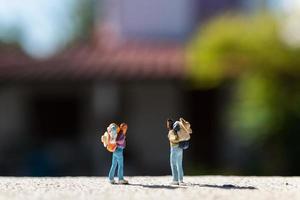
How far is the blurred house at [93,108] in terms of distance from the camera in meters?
19.6

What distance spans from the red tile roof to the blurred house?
23 mm

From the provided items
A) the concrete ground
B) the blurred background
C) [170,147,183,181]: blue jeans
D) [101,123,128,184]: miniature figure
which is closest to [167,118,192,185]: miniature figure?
[170,147,183,181]: blue jeans

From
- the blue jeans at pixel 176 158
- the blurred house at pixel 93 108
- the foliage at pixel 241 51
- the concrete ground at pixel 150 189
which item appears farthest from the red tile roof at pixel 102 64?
the blue jeans at pixel 176 158

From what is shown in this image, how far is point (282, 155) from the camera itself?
57.7 ft

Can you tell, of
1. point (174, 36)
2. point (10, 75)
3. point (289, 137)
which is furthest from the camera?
point (174, 36)

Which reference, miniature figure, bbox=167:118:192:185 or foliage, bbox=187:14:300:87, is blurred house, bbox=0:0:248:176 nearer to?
foliage, bbox=187:14:300:87

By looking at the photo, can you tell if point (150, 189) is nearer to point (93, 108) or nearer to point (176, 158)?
point (176, 158)

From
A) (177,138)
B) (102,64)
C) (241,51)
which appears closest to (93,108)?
(102,64)

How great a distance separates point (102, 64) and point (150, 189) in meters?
13.3

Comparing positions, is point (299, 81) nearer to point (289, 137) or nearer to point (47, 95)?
point (289, 137)

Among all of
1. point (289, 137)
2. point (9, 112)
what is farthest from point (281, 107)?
point (9, 112)

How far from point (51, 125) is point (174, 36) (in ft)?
15.3

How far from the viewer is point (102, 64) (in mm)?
20625

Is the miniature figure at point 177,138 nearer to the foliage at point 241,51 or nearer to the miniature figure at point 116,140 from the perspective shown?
the miniature figure at point 116,140
